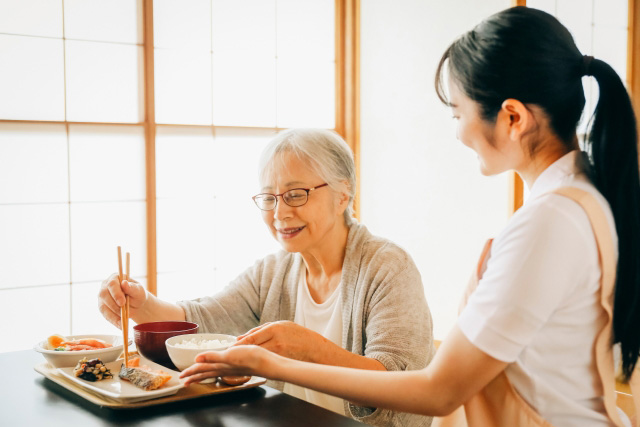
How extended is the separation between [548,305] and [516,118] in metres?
0.34

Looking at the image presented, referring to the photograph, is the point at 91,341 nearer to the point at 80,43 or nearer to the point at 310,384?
the point at 310,384

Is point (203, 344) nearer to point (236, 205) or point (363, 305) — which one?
point (363, 305)

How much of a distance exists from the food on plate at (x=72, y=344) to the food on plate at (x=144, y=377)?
0.22 metres

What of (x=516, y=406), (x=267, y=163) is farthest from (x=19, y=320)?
(x=516, y=406)

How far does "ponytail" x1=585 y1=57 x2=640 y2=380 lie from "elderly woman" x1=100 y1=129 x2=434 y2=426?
25.9 inches

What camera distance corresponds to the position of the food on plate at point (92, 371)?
150cm

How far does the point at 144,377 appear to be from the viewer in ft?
4.72

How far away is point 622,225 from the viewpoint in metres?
1.17

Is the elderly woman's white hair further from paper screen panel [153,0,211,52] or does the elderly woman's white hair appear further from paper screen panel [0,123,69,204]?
paper screen panel [153,0,211,52]

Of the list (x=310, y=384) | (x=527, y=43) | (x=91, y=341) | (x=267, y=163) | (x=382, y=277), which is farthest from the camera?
(x=267, y=163)

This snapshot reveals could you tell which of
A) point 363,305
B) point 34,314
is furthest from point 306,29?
point 363,305

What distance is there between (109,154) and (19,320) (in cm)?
108

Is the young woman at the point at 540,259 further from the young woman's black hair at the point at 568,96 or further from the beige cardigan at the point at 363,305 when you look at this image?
the beige cardigan at the point at 363,305

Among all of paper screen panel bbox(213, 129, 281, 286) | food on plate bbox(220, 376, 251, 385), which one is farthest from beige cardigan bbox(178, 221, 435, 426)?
paper screen panel bbox(213, 129, 281, 286)
